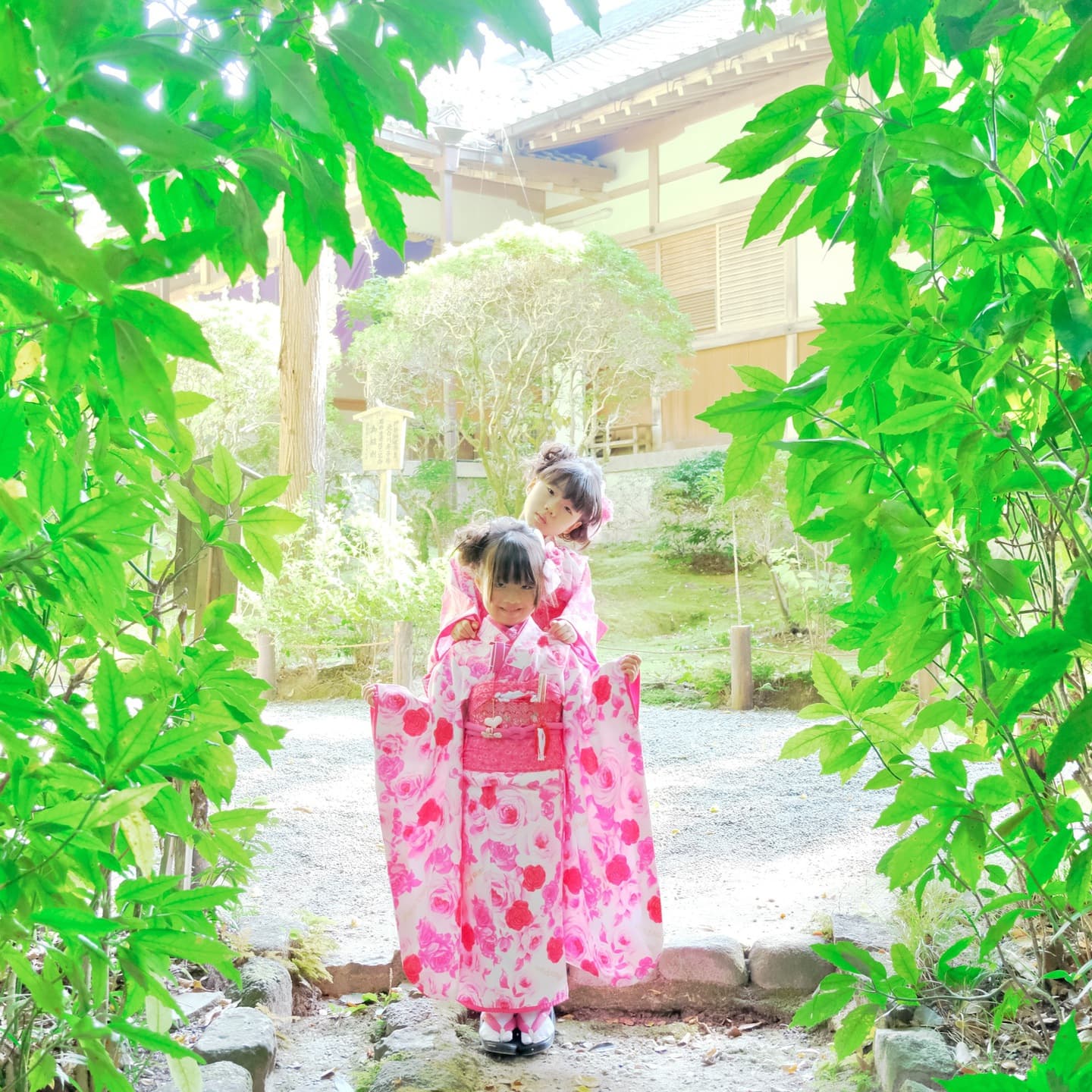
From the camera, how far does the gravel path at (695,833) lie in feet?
11.6

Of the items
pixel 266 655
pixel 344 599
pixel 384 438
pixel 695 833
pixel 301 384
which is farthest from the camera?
pixel 301 384

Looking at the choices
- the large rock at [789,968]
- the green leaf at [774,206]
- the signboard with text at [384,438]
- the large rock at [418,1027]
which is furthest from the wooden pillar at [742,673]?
the green leaf at [774,206]

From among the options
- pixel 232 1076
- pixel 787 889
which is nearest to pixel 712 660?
pixel 787 889

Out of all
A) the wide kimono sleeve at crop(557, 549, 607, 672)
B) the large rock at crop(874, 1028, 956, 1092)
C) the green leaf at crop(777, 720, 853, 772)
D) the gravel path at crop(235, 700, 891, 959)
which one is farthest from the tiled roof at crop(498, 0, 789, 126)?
the green leaf at crop(777, 720, 853, 772)

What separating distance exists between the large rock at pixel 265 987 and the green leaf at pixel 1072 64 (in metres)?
2.30

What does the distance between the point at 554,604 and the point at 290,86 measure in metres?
2.38

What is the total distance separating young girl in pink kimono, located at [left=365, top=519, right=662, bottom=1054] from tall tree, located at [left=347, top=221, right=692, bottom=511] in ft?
25.1

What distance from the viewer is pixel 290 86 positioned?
597mm

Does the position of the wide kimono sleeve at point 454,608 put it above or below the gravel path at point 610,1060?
above

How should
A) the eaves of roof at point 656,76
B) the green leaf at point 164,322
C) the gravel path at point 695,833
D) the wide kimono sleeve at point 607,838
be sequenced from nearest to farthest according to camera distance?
the green leaf at point 164,322 → the wide kimono sleeve at point 607,838 → the gravel path at point 695,833 → the eaves of roof at point 656,76

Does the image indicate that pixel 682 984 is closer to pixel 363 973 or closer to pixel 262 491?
pixel 363 973

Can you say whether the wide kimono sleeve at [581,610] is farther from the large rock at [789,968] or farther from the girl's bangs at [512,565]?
the large rock at [789,968]

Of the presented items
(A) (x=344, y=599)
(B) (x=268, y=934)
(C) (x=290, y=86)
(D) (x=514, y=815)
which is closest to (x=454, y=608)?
(D) (x=514, y=815)

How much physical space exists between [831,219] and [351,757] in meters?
5.35
